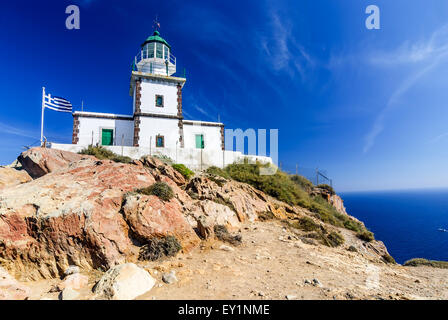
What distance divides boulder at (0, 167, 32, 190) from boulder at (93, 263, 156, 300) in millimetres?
9002

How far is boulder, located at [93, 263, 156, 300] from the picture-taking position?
12.3 ft

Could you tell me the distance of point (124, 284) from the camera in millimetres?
3863

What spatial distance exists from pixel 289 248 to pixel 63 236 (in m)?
6.76

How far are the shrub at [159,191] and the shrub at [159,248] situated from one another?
167 centimetres

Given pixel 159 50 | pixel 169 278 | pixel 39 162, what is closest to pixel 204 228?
pixel 169 278

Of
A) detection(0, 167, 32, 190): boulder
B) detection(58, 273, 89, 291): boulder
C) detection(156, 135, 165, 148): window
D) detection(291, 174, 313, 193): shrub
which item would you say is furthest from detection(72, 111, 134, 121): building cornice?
detection(58, 273, 89, 291): boulder

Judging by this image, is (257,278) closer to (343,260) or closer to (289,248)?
(289,248)

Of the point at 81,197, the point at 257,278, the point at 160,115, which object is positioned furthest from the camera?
the point at 160,115

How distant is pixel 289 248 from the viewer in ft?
23.7

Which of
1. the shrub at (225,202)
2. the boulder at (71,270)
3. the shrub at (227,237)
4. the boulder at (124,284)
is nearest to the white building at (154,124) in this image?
the shrub at (225,202)

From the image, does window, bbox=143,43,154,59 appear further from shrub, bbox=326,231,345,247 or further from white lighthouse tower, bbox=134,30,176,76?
shrub, bbox=326,231,345,247

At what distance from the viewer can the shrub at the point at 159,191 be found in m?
7.21

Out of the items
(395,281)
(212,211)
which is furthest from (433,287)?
(212,211)

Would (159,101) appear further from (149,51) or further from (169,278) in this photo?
(169,278)
